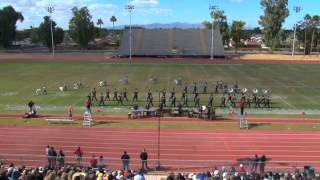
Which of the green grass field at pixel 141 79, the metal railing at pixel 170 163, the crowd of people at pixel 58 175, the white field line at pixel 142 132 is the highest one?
the crowd of people at pixel 58 175

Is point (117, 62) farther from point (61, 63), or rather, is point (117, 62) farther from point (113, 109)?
point (113, 109)

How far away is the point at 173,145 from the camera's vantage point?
1211 inches

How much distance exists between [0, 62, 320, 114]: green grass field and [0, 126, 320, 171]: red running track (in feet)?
27.1

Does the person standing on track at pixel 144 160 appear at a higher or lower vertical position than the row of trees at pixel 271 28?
lower

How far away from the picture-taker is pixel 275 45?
121375 mm

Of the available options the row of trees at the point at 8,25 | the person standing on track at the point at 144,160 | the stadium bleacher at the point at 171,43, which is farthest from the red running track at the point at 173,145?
the row of trees at the point at 8,25

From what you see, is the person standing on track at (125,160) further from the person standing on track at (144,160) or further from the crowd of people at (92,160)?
the person standing on track at (144,160)

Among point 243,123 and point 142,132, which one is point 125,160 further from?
point 243,123

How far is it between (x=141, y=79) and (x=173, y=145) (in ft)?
104

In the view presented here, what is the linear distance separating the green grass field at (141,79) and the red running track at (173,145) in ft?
27.1

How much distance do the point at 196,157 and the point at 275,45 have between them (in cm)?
9722

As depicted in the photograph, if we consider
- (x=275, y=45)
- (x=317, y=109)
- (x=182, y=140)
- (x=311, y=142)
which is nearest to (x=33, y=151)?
(x=182, y=140)

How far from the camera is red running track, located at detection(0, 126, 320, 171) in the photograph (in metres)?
27.1

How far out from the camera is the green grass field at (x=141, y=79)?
4594 cm
